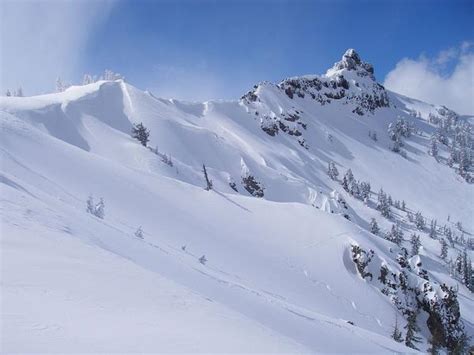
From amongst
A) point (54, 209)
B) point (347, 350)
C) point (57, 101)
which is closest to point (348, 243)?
point (347, 350)

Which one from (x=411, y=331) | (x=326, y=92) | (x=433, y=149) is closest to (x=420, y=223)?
(x=411, y=331)

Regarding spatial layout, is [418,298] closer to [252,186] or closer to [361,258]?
[361,258]

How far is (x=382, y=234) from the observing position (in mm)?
80625

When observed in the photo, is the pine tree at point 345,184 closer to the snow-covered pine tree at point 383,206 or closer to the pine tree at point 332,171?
the pine tree at point 332,171

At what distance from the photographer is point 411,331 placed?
33625mm

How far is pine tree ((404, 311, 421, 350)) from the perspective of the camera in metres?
33.1

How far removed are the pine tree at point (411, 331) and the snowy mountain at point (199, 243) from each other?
0.20 m

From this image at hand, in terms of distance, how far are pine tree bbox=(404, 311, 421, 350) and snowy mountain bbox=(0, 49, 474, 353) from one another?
0.20 m

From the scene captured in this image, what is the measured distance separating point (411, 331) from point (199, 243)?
2092 centimetres

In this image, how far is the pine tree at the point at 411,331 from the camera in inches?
1302

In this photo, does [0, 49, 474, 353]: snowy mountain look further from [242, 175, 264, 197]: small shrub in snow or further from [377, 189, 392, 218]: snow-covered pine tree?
[377, 189, 392, 218]: snow-covered pine tree

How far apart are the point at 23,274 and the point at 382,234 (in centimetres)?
8093

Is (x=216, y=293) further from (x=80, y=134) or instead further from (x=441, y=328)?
(x=80, y=134)

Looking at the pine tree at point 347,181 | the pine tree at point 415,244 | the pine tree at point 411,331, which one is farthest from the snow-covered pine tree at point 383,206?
the pine tree at point 411,331
